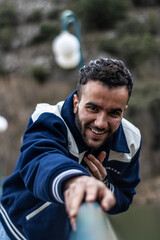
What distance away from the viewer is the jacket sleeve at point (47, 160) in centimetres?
136

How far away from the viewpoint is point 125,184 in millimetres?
2494

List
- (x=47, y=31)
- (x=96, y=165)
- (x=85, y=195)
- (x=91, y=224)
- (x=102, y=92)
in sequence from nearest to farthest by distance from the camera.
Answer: (x=91, y=224) → (x=85, y=195) → (x=102, y=92) → (x=96, y=165) → (x=47, y=31)

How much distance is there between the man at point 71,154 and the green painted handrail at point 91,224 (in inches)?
4.8

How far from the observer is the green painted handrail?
3.23 ft

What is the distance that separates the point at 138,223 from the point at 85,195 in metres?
9.80

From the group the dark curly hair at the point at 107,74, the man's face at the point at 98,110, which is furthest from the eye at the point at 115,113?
the dark curly hair at the point at 107,74

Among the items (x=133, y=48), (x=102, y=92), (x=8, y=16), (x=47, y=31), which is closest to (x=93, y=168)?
(x=102, y=92)

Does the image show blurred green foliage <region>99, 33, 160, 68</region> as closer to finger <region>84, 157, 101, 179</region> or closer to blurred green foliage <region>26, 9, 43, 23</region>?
blurred green foliage <region>26, 9, 43, 23</region>

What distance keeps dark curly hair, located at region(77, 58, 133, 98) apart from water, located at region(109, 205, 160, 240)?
7714mm

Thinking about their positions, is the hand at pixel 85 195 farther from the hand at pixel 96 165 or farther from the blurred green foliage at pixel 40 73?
the blurred green foliage at pixel 40 73

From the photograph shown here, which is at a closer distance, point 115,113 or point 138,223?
point 115,113

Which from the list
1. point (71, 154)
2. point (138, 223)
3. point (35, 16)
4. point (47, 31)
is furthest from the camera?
point (35, 16)

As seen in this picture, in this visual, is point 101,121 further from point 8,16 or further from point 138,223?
point 8,16

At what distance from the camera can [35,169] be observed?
5.13 feet
